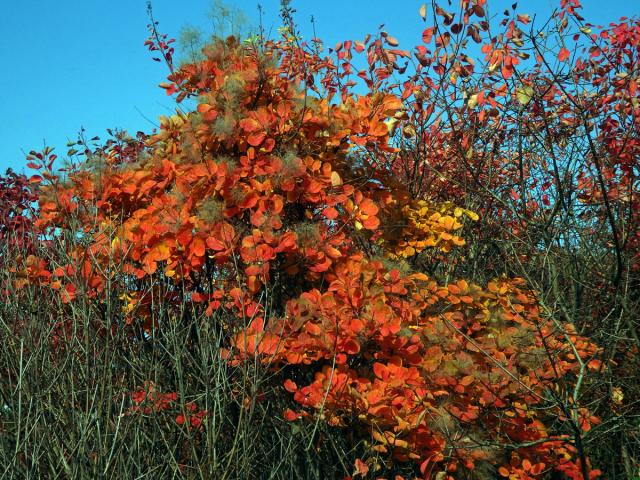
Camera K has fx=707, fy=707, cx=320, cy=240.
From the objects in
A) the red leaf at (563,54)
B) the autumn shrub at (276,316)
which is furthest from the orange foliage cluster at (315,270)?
the red leaf at (563,54)

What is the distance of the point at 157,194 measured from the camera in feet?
14.3

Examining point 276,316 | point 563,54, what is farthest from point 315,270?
point 563,54

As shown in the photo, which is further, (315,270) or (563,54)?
(563,54)

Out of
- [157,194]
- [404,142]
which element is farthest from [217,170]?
[404,142]

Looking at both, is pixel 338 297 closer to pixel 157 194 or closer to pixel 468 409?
pixel 468 409

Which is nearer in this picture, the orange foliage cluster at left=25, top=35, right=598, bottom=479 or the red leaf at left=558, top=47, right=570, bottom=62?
the orange foliage cluster at left=25, top=35, right=598, bottom=479

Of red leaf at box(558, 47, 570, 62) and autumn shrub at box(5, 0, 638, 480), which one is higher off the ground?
red leaf at box(558, 47, 570, 62)

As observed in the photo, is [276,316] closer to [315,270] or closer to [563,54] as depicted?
[315,270]

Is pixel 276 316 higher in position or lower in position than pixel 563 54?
lower

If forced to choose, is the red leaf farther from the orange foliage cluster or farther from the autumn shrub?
the orange foliage cluster

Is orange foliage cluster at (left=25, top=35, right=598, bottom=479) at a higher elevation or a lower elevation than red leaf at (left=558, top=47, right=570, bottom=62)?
lower

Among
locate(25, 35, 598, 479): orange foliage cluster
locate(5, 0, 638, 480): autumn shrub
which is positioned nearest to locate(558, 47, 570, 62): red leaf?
locate(5, 0, 638, 480): autumn shrub

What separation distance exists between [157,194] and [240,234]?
2.64ft

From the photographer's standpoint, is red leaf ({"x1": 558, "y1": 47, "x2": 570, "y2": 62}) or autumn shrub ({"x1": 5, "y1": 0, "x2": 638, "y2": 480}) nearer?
autumn shrub ({"x1": 5, "y1": 0, "x2": 638, "y2": 480})
